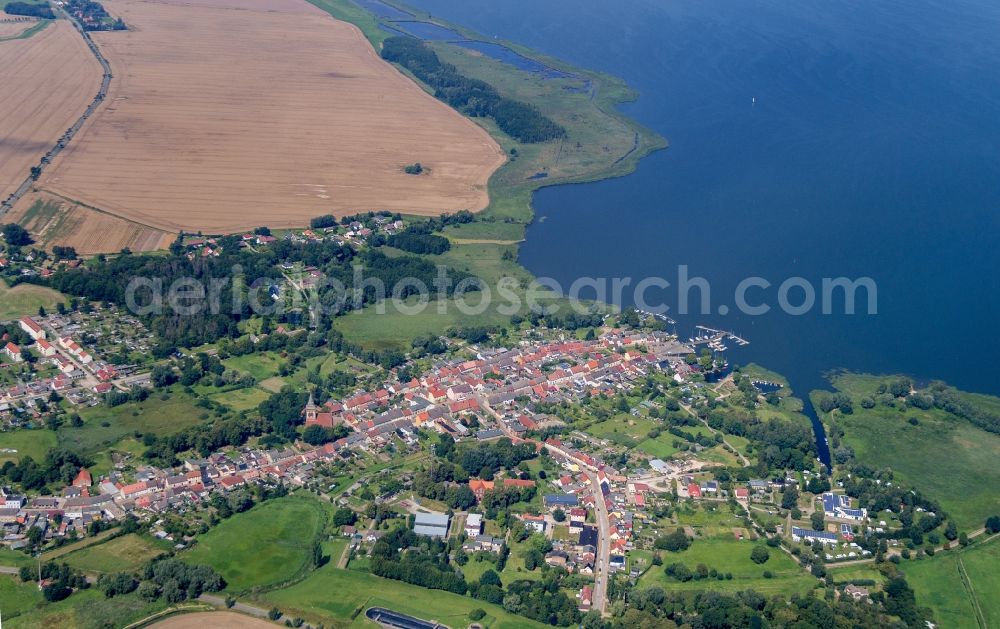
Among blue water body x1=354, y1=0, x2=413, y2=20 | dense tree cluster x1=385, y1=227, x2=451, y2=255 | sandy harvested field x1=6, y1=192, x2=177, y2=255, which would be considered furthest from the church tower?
blue water body x1=354, y1=0, x2=413, y2=20

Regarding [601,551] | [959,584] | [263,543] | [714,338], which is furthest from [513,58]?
[959,584]

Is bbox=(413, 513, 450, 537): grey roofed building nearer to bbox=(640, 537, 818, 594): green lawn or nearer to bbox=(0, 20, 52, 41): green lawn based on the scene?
bbox=(640, 537, 818, 594): green lawn

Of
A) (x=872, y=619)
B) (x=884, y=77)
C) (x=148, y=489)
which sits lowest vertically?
(x=148, y=489)

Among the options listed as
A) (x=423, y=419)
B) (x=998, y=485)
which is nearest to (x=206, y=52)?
(x=423, y=419)

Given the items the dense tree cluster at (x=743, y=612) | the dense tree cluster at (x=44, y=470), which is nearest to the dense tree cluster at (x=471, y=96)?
the dense tree cluster at (x=44, y=470)

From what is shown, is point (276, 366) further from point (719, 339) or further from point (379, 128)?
point (379, 128)

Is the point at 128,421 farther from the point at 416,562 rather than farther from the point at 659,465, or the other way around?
the point at 659,465
